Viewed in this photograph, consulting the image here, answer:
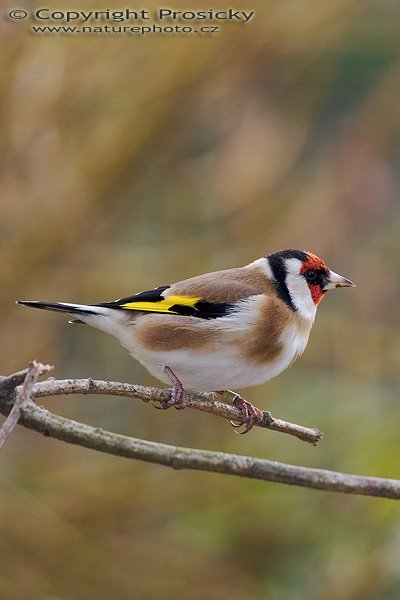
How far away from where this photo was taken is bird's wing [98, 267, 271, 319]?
10.7 feet

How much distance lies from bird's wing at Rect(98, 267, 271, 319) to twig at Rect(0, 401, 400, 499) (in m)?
1.45

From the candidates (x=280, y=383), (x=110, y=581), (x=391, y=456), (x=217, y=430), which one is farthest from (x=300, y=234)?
→ (x=110, y=581)

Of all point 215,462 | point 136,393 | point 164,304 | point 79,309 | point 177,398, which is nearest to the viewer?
point 215,462

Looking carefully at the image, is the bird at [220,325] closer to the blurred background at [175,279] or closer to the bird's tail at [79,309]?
the bird's tail at [79,309]

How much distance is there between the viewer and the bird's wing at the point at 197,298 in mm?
3251

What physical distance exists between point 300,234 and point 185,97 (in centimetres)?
104

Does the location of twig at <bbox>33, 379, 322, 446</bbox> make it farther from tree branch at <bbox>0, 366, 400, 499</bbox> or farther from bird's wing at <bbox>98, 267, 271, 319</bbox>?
bird's wing at <bbox>98, 267, 271, 319</bbox>

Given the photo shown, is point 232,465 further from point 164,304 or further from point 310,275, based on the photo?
point 310,275

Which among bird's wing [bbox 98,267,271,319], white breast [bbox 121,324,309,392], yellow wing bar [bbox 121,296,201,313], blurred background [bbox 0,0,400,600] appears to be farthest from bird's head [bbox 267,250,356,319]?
blurred background [bbox 0,0,400,600]

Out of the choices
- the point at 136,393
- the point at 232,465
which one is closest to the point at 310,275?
the point at 136,393

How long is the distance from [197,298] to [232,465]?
156 centimetres

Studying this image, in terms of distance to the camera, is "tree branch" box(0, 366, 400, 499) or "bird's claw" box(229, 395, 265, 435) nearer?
"tree branch" box(0, 366, 400, 499)

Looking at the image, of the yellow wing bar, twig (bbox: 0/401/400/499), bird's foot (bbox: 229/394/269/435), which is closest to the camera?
twig (bbox: 0/401/400/499)

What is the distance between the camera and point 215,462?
5.77 ft
